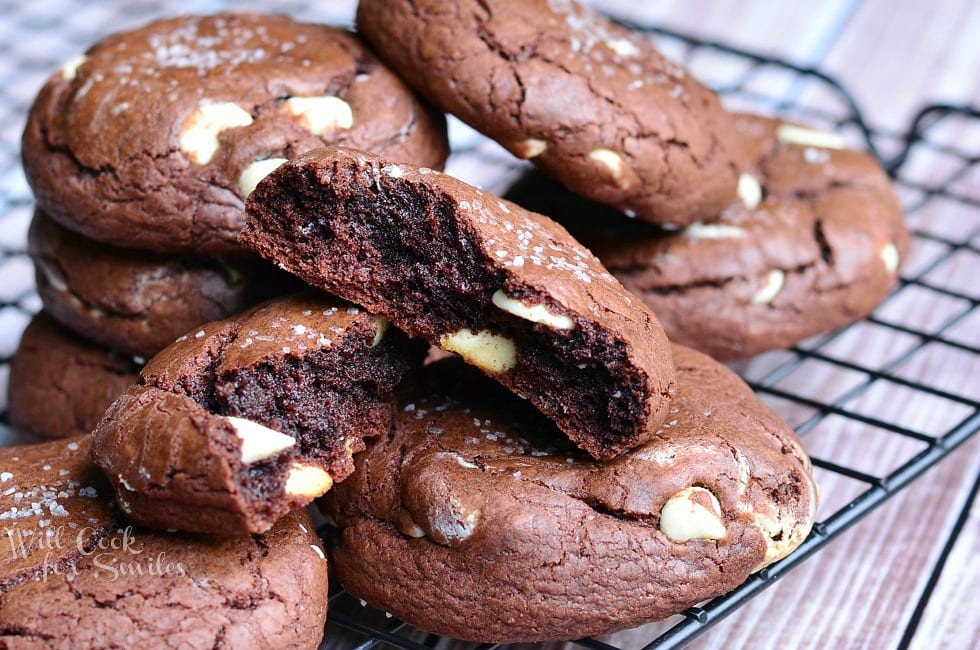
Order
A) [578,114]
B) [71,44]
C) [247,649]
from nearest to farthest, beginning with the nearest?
1. [247,649]
2. [578,114]
3. [71,44]

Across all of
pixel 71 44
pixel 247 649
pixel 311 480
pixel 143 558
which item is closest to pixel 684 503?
pixel 311 480

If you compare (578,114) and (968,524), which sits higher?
(578,114)

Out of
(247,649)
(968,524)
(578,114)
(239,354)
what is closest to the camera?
(247,649)

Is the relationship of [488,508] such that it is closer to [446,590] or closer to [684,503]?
[446,590]

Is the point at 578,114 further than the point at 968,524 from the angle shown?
No

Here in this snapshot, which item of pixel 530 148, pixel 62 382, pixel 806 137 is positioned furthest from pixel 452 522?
pixel 806 137

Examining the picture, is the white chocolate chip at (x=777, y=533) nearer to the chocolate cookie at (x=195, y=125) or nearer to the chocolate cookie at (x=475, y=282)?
the chocolate cookie at (x=475, y=282)

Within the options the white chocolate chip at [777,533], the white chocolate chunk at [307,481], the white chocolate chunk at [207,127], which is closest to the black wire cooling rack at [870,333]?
the white chocolate chip at [777,533]
